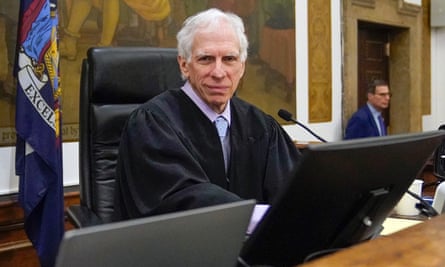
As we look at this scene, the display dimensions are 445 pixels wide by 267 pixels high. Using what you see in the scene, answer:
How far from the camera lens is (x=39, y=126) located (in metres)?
2.87

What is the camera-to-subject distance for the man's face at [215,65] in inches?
76.7

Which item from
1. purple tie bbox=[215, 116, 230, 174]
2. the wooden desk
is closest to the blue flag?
purple tie bbox=[215, 116, 230, 174]

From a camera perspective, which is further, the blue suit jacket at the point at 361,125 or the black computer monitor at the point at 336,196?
the blue suit jacket at the point at 361,125

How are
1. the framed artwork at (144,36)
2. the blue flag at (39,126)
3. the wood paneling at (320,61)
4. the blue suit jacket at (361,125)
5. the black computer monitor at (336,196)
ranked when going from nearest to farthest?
1. the black computer monitor at (336,196)
2. the blue flag at (39,126)
3. the framed artwork at (144,36)
4. the wood paneling at (320,61)
5. the blue suit jacket at (361,125)

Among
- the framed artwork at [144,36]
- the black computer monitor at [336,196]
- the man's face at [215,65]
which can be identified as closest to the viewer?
the black computer monitor at [336,196]

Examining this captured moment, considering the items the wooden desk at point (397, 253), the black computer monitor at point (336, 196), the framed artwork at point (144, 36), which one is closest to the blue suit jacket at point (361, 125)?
the framed artwork at point (144, 36)

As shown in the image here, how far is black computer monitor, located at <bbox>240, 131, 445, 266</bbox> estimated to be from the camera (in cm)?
100

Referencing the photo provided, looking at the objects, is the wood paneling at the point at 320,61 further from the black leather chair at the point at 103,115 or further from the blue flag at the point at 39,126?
the black leather chair at the point at 103,115

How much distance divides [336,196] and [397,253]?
31cm

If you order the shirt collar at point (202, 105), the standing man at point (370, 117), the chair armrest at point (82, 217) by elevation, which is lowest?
the chair armrest at point (82, 217)

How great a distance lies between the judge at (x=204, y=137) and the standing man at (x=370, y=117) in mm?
3967

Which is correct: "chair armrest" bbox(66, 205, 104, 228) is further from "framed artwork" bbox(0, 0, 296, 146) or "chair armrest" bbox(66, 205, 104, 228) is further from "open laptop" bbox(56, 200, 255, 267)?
"open laptop" bbox(56, 200, 255, 267)

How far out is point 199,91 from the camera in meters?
2.00

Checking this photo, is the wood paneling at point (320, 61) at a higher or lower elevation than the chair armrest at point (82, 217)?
higher
